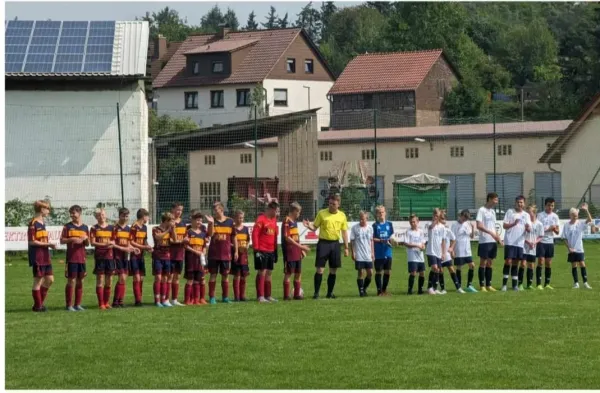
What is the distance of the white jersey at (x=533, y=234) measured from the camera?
1051 inches

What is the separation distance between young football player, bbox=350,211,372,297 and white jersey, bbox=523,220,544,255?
3617mm

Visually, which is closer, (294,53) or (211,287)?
(211,287)

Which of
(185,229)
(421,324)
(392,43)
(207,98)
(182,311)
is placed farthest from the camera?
(392,43)

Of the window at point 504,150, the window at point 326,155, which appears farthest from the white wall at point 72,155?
the window at point 326,155

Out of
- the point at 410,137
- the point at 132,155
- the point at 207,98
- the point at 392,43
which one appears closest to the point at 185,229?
the point at 132,155

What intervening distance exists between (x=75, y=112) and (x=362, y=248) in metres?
19.3

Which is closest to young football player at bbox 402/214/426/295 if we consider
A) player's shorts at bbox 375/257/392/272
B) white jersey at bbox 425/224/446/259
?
white jersey at bbox 425/224/446/259

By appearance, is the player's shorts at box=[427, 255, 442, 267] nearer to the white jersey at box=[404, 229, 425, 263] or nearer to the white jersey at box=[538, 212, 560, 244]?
the white jersey at box=[404, 229, 425, 263]

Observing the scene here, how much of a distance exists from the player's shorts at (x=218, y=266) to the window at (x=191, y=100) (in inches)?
2992

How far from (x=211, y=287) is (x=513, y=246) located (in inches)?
258

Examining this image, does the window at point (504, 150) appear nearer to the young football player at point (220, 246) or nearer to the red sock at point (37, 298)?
the young football player at point (220, 246)

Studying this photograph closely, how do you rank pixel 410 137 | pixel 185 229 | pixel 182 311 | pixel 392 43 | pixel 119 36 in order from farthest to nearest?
pixel 392 43 < pixel 410 137 < pixel 119 36 < pixel 185 229 < pixel 182 311

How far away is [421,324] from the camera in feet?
60.2

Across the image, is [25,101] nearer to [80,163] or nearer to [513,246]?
[80,163]
